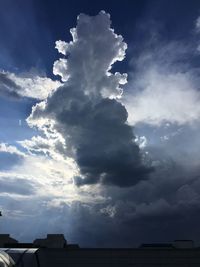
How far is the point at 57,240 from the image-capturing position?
90.4 metres

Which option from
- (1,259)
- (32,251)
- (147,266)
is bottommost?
(1,259)

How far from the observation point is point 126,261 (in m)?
73.5

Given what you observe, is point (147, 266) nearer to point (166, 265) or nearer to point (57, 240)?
point (166, 265)

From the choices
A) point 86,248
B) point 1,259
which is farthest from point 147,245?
point 1,259

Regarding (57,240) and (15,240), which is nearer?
(57,240)

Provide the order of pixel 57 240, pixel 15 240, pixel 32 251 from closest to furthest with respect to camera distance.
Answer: pixel 32 251 → pixel 57 240 → pixel 15 240

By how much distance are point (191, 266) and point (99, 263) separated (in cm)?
1716

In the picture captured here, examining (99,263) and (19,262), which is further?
(99,263)

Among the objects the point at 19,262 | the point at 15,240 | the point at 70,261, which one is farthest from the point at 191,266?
the point at 19,262

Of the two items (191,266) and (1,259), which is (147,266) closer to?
(191,266)

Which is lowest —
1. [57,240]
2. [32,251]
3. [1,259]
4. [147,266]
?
[1,259]

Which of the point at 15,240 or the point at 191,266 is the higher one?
the point at 15,240

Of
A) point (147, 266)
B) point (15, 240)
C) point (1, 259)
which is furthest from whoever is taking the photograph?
point (15, 240)

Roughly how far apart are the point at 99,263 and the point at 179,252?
15.2 m
